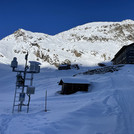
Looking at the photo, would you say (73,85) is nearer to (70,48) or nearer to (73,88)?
(73,88)

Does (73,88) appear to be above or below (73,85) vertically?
below

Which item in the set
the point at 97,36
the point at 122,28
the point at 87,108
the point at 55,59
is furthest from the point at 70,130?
the point at 122,28

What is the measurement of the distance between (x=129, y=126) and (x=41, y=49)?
90002 mm

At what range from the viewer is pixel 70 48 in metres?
99.6

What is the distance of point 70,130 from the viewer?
6.30 meters

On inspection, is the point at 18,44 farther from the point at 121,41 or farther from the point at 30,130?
the point at 30,130

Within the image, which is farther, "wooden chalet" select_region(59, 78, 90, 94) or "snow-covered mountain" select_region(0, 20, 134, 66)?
"snow-covered mountain" select_region(0, 20, 134, 66)

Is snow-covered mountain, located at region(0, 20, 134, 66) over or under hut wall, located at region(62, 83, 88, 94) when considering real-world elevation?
over

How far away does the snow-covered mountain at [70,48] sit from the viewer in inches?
3312

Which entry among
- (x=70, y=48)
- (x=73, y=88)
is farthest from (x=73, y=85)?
(x=70, y=48)

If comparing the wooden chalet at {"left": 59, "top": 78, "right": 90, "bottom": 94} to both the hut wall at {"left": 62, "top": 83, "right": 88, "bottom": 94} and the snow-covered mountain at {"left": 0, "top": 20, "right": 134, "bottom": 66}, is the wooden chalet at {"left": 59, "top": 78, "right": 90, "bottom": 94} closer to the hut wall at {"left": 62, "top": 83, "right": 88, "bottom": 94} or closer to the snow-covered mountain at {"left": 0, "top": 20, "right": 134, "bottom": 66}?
the hut wall at {"left": 62, "top": 83, "right": 88, "bottom": 94}

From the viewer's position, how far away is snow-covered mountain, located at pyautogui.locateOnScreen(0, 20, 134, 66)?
84125 millimetres

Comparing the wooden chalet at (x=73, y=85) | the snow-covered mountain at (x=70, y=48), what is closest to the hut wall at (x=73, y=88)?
the wooden chalet at (x=73, y=85)

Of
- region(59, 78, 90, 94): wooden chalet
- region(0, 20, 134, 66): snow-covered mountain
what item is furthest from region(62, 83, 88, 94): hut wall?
region(0, 20, 134, 66): snow-covered mountain
